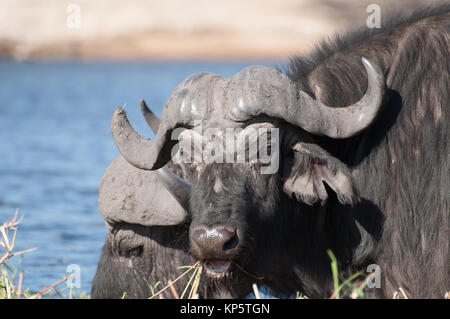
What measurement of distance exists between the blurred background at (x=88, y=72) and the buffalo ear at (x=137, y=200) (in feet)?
1.31

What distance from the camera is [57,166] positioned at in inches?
562

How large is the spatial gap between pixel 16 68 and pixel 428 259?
49.3 metres

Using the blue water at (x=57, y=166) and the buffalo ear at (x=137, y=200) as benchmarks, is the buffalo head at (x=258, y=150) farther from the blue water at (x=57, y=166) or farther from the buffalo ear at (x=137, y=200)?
the blue water at (x=57, y=166)

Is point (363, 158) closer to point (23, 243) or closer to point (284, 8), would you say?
point (23, 243)

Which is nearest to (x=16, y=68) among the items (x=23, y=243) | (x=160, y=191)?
(x=23, y=243)

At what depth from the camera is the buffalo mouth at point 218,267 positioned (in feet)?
15.5

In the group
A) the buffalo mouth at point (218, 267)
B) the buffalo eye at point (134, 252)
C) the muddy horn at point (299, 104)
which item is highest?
the muddy horn at point (299, 104)

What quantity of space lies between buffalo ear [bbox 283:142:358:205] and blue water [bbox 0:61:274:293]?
2.76 m

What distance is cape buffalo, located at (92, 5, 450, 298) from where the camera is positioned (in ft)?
15.8

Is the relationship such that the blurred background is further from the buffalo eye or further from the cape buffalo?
the buffalo eye

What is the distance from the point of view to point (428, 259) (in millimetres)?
4852

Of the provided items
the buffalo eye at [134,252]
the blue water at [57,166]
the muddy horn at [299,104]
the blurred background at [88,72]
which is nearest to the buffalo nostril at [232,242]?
the muddy horn at [299,104]

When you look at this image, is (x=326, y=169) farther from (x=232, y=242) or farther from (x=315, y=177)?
(x=232, y=242)
